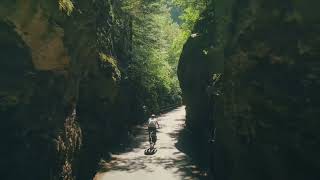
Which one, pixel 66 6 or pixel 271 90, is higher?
pixel 66 6

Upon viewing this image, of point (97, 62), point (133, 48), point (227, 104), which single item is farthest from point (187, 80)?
point (227, 104)

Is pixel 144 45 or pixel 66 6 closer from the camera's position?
pixel 66 6

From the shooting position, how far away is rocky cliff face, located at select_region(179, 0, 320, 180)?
13242 millimetres

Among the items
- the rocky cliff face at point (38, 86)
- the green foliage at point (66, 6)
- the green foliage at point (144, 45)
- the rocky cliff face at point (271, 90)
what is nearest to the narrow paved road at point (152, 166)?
the rocky cliff face at point (271, 90)

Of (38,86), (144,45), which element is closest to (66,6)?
(38,86)

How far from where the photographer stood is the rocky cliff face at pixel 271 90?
1324cm

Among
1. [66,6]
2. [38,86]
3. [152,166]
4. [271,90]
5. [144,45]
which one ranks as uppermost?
[144,45]

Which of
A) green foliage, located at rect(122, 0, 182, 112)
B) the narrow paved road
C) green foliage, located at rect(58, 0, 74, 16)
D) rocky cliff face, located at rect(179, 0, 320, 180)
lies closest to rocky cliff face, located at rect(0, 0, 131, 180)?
green foliage, located at rect(58, 0, 74, 16)

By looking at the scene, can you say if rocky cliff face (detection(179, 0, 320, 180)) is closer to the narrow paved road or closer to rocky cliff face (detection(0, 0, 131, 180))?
the narrow paved road

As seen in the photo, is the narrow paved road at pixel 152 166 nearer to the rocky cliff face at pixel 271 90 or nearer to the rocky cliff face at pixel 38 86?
the rocky cliff face at pixel 271 90

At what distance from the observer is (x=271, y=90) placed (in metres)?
14.5

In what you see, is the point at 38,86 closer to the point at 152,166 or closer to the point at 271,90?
the point at 271,90

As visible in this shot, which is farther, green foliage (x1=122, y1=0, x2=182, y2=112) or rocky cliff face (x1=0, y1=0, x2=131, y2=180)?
green foliage (x1=122, y1=0, x2=182, y2=112)

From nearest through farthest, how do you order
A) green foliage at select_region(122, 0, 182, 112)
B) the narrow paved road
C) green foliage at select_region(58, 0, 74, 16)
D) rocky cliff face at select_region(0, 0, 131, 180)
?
1. rocky cliff face at select_region(0, 0, 131, 180)
2. green foliage at select_region(58, 0, 74, 16)
3. the narrow paved road
4. green foliage at select_region(122, 0, 182, 112)
